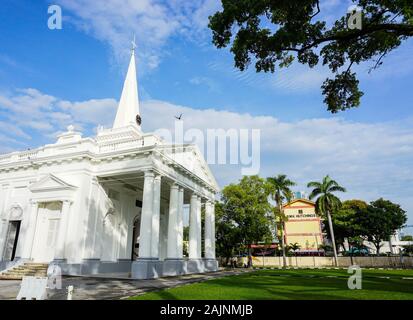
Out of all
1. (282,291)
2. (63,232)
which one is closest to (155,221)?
(63,232)

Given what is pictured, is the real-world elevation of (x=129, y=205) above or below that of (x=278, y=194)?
below

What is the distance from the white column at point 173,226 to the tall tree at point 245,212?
14.3 metres

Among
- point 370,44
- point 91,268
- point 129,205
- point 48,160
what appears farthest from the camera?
point 129,205

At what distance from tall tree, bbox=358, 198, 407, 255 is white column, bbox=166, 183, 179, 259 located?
142ft

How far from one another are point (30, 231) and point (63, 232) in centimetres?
253

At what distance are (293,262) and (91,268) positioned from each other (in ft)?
103

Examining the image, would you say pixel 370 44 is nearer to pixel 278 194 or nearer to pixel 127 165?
pixel 127 165

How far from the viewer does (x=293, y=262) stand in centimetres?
4075

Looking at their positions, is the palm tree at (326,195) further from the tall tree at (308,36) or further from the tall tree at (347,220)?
the tall tree at (308,36)

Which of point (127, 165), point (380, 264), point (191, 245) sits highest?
point (127, 165)

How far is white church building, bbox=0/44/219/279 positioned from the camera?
17.0 metres

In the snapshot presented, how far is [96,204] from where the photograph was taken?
18.5 m

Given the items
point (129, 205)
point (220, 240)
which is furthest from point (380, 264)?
point (129, 205)
